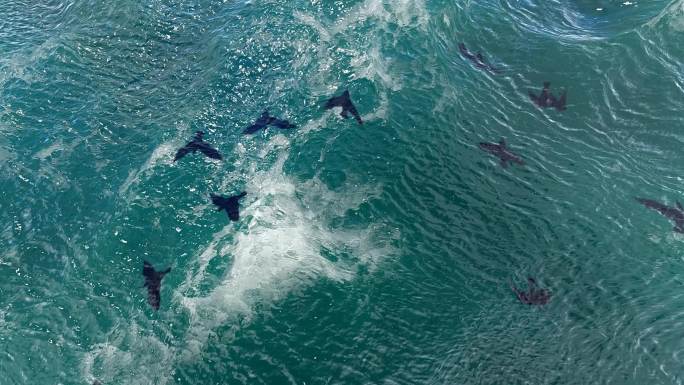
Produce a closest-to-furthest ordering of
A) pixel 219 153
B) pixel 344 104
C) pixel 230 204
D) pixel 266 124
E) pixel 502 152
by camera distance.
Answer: pixel 230 204 < pixel 502 152 < pixel 219 153 < pixel 266 124 < pixel 344 104

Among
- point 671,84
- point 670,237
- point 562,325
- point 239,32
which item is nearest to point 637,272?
point 670,237

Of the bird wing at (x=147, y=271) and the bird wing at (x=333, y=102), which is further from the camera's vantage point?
the bird wing at (x=333, y=102)

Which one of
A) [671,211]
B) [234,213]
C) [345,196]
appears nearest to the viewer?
[671,211]

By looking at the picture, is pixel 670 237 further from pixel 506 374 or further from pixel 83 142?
pixel 83 142

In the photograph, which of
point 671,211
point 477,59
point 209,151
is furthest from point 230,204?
point 671,211

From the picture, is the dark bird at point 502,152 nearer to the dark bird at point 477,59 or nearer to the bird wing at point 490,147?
the bird wing at point 490,147

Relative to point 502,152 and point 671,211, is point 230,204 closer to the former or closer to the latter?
point 502,152

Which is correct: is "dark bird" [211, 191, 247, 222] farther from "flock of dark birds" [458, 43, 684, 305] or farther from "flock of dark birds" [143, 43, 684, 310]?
"flock of dark birds" [458, 43, 684, 305]

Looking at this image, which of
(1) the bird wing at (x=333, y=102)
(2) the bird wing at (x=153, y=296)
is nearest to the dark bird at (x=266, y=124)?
(1) the bird wing at (x=333, y=102)
